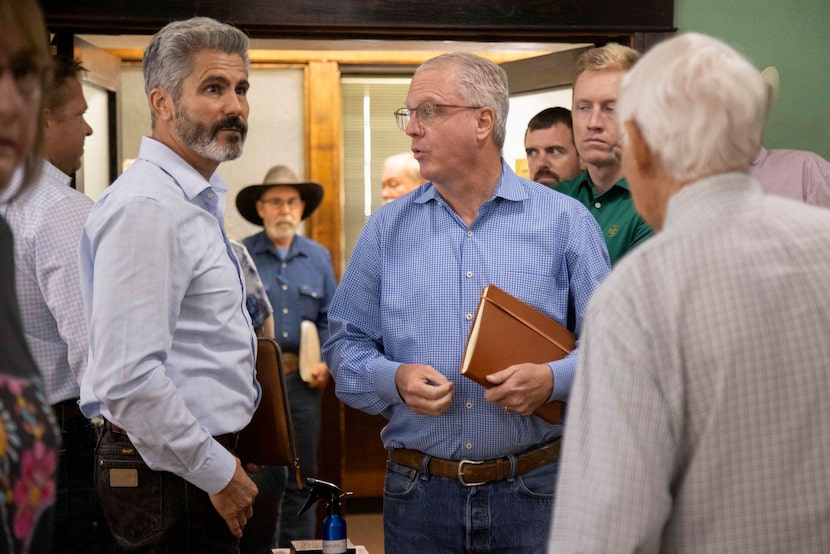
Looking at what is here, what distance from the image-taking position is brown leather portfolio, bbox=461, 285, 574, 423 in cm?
200

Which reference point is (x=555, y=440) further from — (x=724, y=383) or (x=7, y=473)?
(x=7, y=473)

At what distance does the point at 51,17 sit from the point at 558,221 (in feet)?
6.24

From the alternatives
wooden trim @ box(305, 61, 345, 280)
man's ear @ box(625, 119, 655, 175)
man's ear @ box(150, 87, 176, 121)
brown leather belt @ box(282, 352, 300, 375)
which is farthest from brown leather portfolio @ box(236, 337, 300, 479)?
wooden trim @ box(305, 61, 345, 280)

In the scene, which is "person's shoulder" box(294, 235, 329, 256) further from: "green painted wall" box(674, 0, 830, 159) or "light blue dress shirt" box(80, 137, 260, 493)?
"light blue dress shirt" box(80, 137, 260, 493)

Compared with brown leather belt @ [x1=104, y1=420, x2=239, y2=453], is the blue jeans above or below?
below

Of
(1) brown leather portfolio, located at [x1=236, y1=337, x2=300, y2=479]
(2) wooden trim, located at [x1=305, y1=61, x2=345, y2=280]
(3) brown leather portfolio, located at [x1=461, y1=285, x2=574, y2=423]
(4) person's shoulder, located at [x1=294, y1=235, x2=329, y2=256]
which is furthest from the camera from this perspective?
(2) wooden trim, located at [x1=305, y1=61, x2=345, y2=280]

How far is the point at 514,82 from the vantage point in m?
4.11

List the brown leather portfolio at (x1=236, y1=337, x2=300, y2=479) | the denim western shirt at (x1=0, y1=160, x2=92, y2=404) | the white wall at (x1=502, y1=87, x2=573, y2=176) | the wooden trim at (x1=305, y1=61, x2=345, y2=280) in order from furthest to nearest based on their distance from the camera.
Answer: the wooden trim at (x1=305, y1=61, x2=345, y2=280) → the white wall at (x1=502, y1=87, x2=573, y2=176) → the denim western shirt at (x1=0, y1=160, x2=92, y2=404) → the brown leather portfolio at (x1=236, y1=337, x2=300, y2=479)

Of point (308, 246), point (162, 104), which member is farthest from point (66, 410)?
point (308, 246)

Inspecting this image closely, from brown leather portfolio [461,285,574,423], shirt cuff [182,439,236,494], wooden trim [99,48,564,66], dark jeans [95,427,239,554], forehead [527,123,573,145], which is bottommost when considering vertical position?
dark jeans [95,427,239,554]

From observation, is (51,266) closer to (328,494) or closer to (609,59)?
(328,494)

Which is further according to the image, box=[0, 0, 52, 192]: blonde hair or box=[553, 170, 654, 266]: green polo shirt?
box=[553, 170, 654, 266]: green polo shirt

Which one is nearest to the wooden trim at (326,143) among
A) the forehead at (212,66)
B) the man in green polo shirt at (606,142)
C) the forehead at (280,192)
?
the forehead at (280,192)

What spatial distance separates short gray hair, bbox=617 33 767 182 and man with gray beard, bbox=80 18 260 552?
103cm
